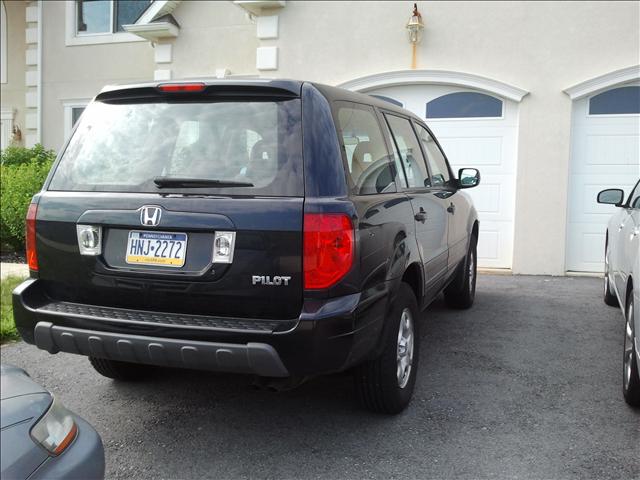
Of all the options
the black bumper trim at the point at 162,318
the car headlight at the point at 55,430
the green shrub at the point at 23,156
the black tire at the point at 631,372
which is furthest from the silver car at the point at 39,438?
the green shrub at the point at 23,156

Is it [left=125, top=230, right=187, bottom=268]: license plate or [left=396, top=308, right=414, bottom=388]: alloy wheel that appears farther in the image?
[left=396, top=308, right=414, bottom=388]: alloy wheel

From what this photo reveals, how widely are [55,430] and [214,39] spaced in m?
9.47

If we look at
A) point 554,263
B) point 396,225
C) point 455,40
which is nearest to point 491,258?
point 554,263

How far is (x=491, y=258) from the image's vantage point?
9.68 meters

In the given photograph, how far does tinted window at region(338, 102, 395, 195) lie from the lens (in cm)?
352

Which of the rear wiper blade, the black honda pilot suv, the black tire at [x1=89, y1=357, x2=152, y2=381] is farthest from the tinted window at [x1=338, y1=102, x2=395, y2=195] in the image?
the black tire at [x1=89, y1=357, x2=152, y2=381]

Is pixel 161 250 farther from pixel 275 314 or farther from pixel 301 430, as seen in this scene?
pixel 301 430

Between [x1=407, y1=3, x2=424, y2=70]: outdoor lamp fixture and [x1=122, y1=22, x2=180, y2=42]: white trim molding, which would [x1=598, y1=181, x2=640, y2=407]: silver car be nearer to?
[x1=407, y1=3, x2=424, y2=70]: outdoor lamp fixture

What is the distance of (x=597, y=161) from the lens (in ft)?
30.2

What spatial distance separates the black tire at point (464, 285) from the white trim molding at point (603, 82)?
11.4 feet

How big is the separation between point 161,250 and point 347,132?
1.19 metres

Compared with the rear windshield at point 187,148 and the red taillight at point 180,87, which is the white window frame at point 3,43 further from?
the red taillight at point 180,87

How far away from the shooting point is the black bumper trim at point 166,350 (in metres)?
3.06

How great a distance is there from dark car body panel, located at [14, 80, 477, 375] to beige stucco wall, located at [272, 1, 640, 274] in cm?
621
